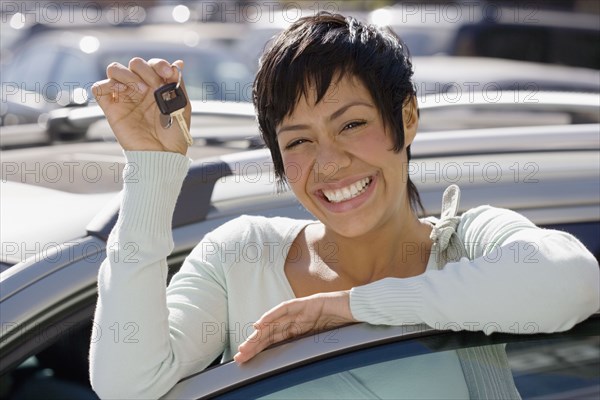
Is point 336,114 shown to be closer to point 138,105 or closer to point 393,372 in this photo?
point 138,105

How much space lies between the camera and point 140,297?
1782 millimetres

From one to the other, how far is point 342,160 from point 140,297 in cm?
47

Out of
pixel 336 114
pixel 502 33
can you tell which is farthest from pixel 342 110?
pixel 502 33

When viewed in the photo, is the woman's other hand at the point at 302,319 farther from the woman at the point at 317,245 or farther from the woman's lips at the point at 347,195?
the woman's lips at the point at 347,195

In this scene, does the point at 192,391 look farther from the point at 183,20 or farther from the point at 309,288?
the point at 183,20

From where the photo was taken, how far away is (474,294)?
171cm

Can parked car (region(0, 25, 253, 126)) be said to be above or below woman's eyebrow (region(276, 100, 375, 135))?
below

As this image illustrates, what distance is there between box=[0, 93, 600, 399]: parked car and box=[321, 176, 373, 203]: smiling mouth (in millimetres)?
307

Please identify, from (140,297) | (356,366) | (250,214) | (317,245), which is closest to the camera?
(356,366)

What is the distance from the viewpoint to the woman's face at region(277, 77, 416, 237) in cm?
197

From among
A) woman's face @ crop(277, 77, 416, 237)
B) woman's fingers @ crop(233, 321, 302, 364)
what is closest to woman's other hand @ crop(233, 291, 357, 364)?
woman's fingers @ crop(233, 321, 302, 364)

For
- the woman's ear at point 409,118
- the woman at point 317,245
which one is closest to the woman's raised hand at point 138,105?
the woman at point 317,245

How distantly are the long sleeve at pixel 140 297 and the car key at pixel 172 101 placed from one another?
7 centimetres

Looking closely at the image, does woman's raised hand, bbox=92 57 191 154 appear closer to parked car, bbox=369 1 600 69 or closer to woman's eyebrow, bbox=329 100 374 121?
woman's eyebrow, bbox=329 100 374 121
